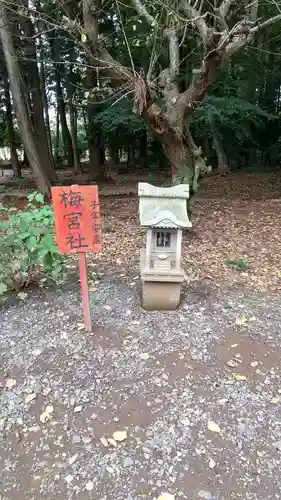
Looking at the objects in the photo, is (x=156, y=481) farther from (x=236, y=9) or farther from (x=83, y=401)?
(x=236, y=9)

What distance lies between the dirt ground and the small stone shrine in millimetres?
194

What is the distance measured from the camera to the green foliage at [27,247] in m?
3.12

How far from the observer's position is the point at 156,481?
2.03 meters

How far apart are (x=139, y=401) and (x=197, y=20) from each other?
162 inches

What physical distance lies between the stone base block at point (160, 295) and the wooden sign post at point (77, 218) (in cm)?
74

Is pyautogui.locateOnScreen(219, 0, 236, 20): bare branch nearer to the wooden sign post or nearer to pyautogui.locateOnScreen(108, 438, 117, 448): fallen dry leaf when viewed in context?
the wooden sign post

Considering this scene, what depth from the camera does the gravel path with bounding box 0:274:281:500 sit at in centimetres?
204

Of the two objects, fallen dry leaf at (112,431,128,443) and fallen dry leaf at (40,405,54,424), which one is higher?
fallen dry leaf at (40,405,54,424)

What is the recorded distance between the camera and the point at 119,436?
7.42ft

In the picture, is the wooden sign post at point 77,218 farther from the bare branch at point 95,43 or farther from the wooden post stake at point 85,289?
the bare branch at point 95,43

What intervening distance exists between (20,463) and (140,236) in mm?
3837

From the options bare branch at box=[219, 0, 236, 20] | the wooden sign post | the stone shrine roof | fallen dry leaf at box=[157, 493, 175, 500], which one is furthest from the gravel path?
bare branch at box=[219, 0, 236, 20]

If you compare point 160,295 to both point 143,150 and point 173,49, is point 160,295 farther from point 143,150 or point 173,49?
point 143,150

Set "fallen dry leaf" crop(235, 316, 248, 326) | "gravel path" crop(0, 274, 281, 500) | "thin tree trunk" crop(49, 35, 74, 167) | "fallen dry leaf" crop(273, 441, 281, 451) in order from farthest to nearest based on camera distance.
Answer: "thin tree trunk" crop(49, 35, 74, 167), "fallen dry leaf" crop(235, 316, 248, 326), "fallen dry leaf" crop(273, 441, 281, 451), "gravel path" crop(0, 274, 281, 500)
